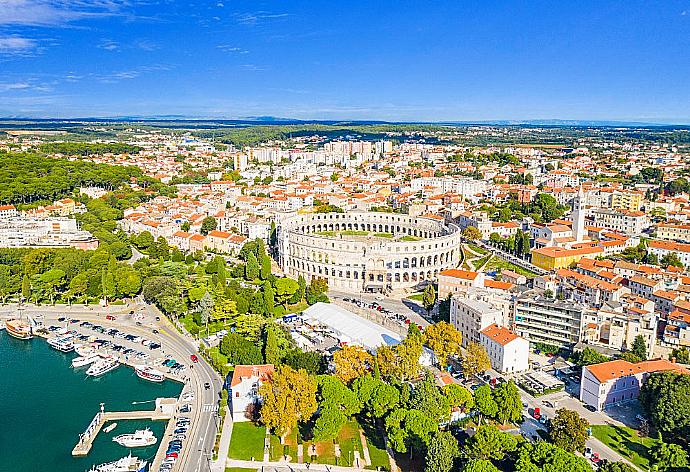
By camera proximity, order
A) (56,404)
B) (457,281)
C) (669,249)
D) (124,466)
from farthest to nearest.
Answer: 1. (669,249)
2. (457,281)
3. (56,404)
4. (124,466)

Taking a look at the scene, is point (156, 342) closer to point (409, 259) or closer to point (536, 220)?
point (409, 259)

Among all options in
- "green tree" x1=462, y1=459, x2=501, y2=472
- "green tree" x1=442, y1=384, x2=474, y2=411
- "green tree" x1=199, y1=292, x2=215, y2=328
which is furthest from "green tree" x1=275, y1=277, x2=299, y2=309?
"green tree" x1=462, y1=459, x2=501, y2=472

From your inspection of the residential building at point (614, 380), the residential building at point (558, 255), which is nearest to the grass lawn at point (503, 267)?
the residential building at point (558, 255)

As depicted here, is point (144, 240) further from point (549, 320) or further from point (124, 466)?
point (549, 320)

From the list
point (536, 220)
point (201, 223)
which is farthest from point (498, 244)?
point (201, 223)

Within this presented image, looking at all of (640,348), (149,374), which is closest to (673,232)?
(640,348)

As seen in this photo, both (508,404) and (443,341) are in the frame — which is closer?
(508,404)
